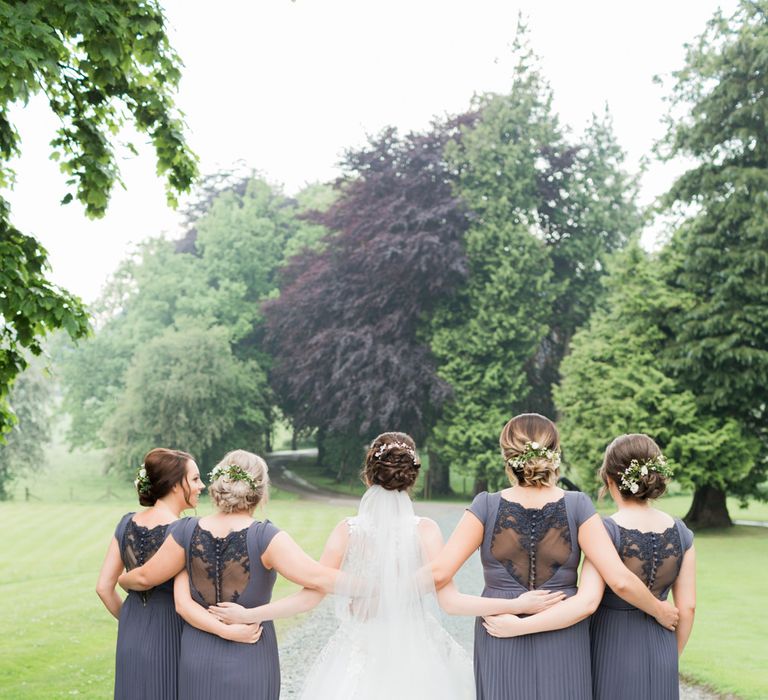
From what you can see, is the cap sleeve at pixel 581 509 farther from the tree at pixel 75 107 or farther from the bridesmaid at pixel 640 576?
the tree at pixel 75 107

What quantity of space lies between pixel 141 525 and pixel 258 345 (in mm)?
39636

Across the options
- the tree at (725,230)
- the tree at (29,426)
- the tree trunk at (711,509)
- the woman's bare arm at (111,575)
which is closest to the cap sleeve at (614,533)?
the woman's bare arm at (111,575)

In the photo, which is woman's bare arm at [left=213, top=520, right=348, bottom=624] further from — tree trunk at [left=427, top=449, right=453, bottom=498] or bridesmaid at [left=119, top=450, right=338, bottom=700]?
tree trunk at [left=427, top=449, right=453, bottom=498]

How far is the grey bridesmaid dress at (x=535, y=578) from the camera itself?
4375mm

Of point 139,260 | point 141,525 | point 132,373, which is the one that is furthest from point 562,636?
point 139,260

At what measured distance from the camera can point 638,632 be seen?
4.61 meters

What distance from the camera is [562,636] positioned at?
445 cm

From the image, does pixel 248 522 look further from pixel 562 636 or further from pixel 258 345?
pixel 258 345

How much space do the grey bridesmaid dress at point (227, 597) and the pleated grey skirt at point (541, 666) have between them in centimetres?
110

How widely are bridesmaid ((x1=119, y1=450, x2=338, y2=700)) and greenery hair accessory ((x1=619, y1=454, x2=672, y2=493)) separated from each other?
157 cm

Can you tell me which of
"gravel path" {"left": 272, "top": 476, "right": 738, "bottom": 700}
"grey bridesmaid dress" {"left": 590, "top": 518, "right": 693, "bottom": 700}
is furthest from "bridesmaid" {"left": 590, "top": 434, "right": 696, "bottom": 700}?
"gravel path" {"left": 272, "top": 476, "right": 738, "bottom": 700}

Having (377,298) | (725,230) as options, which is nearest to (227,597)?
(725,230)

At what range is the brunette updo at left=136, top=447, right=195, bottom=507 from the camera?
484cm

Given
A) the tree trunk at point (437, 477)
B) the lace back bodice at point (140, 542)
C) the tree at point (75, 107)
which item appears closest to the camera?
the lace back bodice at point (140, 542)
